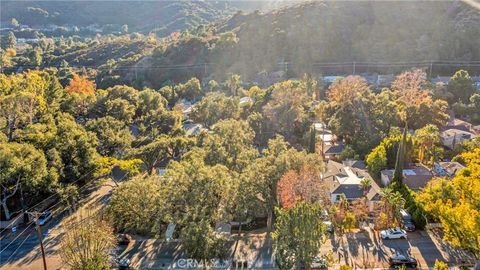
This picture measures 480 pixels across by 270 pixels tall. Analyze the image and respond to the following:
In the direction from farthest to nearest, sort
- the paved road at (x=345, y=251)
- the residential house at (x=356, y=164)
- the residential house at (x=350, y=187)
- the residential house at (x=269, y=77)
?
the residential house at (x=269, y=77) < the residential house at (x=356, y=164) < the residential house at (x=350, y=187) < the paved road at (x=345, y=251)

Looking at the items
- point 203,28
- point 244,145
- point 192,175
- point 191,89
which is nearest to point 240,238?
point 192,175

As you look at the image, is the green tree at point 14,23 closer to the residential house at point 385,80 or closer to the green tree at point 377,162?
the residential house at point 385,80

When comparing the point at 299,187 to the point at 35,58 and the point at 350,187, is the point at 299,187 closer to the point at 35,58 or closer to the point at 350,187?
the point at 350,187

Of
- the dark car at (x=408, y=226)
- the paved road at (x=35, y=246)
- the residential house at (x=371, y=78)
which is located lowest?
the residential house at (x=371, y=78)

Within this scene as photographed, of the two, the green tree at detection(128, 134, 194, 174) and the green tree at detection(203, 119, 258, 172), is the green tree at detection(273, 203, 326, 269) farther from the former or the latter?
the green tree at detection(128, 134, 194, 174)

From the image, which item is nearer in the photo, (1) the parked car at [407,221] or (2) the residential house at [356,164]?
(1) the parked car at [407,221]

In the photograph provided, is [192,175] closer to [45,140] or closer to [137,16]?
[45,140]

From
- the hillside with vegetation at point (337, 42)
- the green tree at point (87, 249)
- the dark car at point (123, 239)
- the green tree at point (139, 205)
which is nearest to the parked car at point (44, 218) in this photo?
the green tree at point (139, 205)
